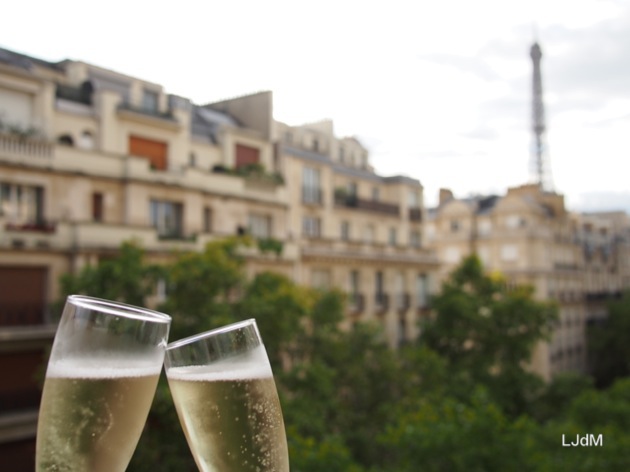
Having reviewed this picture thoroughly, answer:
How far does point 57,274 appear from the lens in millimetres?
17781

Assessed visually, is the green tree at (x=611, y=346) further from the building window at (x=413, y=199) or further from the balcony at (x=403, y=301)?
the balcony at (x=403, y=301)

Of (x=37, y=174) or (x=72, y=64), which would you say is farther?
(x=72, y=64)

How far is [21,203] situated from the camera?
17.5 meters

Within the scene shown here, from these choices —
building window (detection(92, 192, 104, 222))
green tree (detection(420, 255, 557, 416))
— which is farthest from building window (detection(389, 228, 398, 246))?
building window (detection(92, 192, 104, 222))

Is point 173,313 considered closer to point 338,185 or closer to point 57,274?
point 57,274

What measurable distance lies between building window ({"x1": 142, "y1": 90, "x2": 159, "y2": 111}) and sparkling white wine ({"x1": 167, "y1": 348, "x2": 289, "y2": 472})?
20.1 meters

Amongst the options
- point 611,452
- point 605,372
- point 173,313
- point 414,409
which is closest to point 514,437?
point 611,452

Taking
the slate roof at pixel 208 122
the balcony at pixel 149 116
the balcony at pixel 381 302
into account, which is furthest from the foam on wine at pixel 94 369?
the balcony at pixel 381 302

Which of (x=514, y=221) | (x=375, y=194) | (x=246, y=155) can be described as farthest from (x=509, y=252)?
(x=246, y=155)

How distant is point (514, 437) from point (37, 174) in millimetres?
12708

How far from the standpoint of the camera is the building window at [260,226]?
23.6 meters

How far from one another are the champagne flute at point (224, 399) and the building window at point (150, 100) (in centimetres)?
2005

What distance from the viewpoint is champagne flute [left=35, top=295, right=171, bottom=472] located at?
198 centimetres

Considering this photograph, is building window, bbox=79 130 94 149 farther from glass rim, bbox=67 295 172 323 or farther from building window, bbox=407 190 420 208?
glass rim, bbox=67 295 172 323
